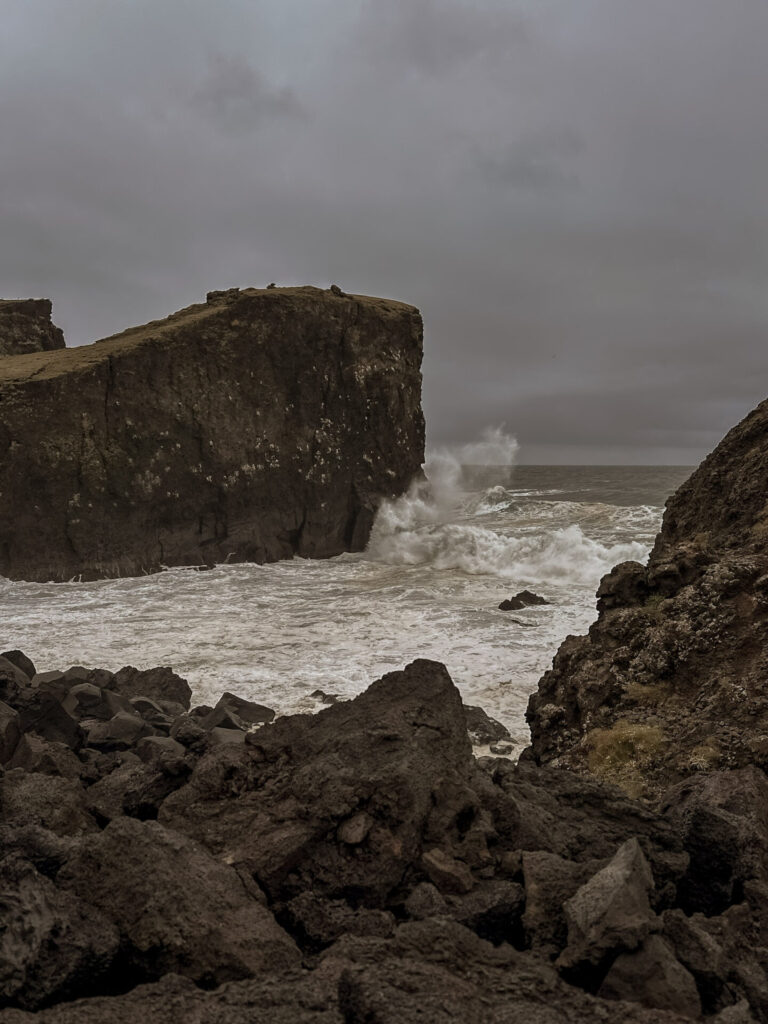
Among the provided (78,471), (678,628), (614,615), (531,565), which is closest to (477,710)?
(614,615)

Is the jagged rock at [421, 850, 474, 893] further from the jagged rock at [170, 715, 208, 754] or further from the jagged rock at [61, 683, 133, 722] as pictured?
the jagged rock at [61, 683, 133, 722]

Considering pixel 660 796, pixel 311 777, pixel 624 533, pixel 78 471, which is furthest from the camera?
pixel 624 533

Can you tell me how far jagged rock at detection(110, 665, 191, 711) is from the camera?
1127 cm

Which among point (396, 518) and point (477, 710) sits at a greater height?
point (396, 518)

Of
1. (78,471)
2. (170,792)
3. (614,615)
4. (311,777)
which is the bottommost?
(170,792)

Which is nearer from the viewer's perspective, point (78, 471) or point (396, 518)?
point (78, 471)

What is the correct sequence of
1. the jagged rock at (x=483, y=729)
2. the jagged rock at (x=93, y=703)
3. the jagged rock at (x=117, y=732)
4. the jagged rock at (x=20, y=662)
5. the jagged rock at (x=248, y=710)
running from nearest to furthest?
the jagged rock at (x=117, y=732) → the jagged rock at (x=483, y=729) → the jagged rock at (x=93, y=703) → the jagged rock at (x=248, y=710) → the jagged rock at (x=20, y=662)

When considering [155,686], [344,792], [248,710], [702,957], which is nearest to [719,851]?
[702,957]

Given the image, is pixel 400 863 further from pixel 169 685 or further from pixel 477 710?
pixel 169 685

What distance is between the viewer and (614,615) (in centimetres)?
635

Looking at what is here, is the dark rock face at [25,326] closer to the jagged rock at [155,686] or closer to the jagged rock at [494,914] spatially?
the jagged rock at [155,686]

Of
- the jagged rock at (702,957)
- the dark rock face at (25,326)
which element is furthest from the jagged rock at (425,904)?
the dark rock face at (25,326)

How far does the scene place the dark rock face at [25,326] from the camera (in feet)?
117

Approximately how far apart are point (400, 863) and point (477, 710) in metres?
6.75
